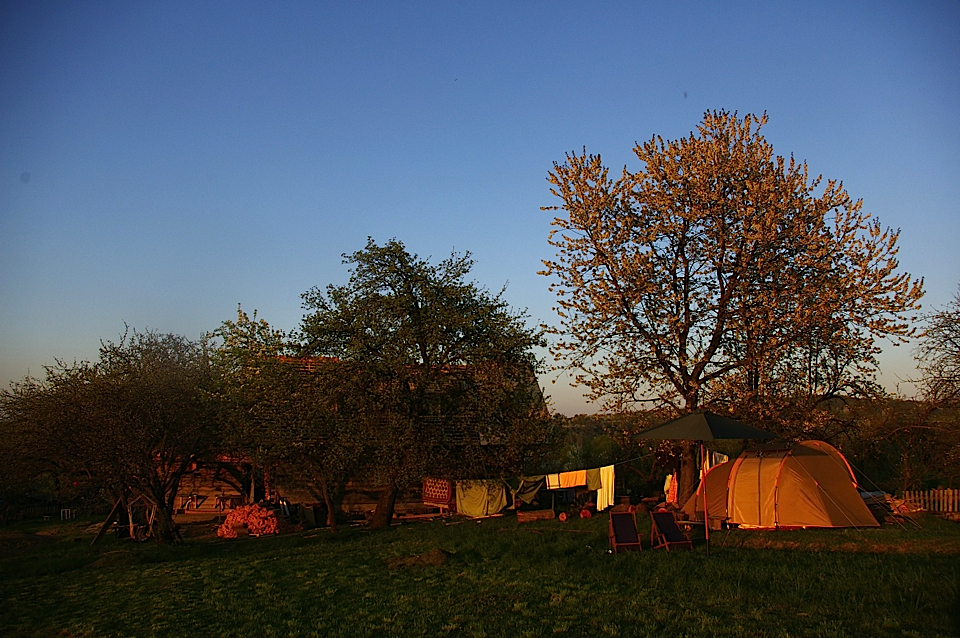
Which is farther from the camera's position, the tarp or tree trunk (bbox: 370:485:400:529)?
the tarp

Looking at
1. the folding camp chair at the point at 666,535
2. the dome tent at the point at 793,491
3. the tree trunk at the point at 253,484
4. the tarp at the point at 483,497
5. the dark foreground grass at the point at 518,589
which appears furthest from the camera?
the tree trunk at the point at 253,484

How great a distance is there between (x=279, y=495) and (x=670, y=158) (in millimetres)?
17963

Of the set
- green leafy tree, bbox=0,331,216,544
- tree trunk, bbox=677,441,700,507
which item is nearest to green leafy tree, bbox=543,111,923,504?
tree trunk, bbox=677,441,700,507

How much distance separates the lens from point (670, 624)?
761 centimetres

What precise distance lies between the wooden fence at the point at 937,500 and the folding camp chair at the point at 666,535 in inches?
366

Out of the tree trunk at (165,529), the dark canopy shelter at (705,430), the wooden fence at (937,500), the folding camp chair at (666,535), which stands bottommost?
the tree trunk at (165,529)

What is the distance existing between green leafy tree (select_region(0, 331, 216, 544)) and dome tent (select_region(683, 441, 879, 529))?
1449 centimetres

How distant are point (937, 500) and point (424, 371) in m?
14.9

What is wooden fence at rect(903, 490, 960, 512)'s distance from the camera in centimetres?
1780

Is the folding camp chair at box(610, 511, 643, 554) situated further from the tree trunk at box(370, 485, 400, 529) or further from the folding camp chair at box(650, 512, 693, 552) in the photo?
the tree trunk at box(370, 485, 400, 529)

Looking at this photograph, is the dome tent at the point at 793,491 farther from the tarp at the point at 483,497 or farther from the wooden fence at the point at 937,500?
the tarp at the point at 483,497

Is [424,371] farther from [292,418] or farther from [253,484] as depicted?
[253,484]

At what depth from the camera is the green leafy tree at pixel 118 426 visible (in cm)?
1706

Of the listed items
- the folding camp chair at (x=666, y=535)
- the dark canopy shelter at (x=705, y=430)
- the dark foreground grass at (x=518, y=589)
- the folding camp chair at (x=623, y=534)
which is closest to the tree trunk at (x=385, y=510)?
the dark foreground grass at (x=518, y=589)
